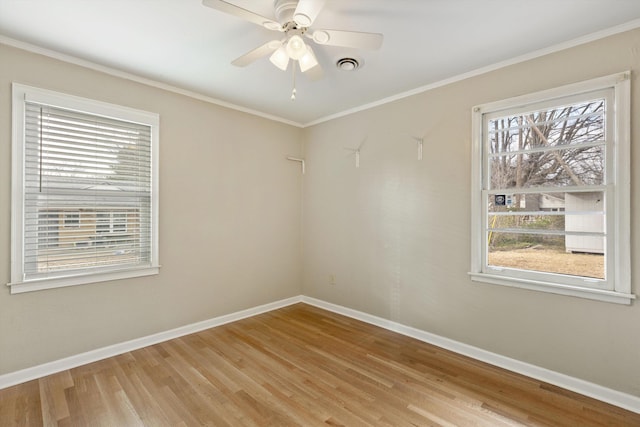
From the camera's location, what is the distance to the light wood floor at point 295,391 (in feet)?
6.43

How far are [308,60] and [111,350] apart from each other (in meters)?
2.97

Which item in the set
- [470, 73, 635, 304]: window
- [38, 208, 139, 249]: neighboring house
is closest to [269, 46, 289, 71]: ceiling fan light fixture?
[470, 73, 635, 304]: window

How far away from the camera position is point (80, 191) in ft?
8.53

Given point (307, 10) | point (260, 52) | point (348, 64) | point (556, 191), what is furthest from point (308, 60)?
point (556, 191)

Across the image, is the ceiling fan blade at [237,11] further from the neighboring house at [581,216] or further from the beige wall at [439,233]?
the neighboring house at [581,216]

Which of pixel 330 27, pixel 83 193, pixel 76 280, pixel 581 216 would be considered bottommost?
pixel 76 280

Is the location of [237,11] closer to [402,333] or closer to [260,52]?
[260,52]

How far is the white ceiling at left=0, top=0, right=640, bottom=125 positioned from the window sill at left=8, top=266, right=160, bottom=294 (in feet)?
6.02

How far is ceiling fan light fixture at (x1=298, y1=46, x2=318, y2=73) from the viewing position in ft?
6.41

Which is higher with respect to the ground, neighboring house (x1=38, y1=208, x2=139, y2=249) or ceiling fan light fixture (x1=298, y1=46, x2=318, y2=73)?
ceiling fan light fixture (x1=298, y1=46, x2=318, y2=73)

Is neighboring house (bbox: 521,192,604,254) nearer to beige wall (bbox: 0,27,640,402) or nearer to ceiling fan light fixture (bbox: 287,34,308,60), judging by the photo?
beige wall (bbox: 0,27,640,402)

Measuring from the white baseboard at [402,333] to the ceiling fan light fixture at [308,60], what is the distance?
8.81 ft

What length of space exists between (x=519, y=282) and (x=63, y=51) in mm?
4132

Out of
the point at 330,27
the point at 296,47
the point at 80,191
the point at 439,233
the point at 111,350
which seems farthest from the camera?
the point at 439,233
